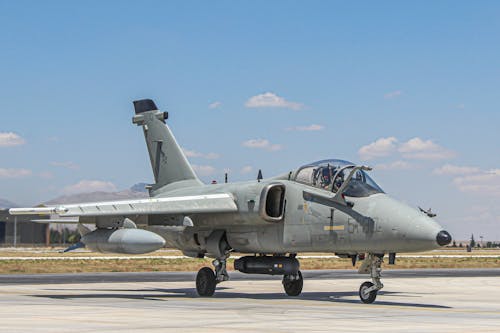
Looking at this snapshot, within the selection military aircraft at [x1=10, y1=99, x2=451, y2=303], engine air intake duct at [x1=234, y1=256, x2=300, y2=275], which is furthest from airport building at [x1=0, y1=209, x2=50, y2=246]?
engine air intake duct at [x1=234, y1=256, x2=300, y2=275]

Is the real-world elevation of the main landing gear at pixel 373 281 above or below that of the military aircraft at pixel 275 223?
below

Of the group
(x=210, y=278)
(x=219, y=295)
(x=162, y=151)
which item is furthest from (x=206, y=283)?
(x=162, y=151)

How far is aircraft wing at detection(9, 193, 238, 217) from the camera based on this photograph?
A: 23047mm

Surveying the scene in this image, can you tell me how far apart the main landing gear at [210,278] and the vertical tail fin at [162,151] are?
4787 mm

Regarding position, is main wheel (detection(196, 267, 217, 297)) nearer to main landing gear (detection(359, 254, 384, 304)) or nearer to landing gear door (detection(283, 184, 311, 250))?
landing gear door (detection(283, 184, 311, 250))

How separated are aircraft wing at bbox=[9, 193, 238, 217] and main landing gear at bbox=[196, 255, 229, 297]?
1621 millimetres

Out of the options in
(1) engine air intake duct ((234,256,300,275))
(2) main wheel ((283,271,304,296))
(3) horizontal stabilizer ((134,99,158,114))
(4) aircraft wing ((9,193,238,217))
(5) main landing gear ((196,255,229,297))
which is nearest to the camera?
(1) engine air intake duct ((234,256,300,275))

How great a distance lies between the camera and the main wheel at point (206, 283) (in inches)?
921

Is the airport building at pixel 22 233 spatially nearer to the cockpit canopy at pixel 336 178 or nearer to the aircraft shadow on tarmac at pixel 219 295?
the aircraft shadow on tarmac at pixel 219 295

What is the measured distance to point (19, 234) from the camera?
398 feet

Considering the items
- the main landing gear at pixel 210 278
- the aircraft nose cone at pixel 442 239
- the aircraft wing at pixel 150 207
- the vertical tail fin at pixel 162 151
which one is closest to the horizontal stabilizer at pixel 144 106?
the vertical tail fin at pixel 162 151

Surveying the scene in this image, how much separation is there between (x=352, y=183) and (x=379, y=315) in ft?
14.9

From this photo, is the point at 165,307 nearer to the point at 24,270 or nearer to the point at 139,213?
the point at 139,213

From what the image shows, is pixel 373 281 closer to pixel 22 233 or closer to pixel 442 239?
pixel 442 239
